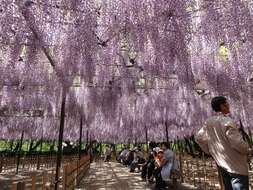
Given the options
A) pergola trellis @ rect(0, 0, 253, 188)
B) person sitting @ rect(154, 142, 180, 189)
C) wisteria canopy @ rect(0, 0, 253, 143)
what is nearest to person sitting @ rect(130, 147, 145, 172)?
wisteria canopy @ rect(0, 0, 253, 143)

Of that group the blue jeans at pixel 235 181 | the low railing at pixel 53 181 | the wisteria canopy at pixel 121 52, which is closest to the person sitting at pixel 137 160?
Result: the wisteria canopy at pixel 121 52

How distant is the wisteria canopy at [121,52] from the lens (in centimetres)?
486

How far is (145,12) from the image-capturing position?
477 centimetres

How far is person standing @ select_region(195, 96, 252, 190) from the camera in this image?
2650mm

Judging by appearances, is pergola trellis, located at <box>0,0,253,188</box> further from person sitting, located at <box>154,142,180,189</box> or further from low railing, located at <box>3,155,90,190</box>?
person sitting, located at <box>154,142,180,189</box>

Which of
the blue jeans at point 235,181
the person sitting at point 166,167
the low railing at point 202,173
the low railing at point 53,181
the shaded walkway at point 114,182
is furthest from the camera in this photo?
the shaded walkway at point 114,182

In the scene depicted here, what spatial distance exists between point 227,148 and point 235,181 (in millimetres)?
297

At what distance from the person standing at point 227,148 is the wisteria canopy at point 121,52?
7.32ft

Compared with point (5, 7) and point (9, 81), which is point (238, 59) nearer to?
point (5, 7)

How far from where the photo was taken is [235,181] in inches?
104

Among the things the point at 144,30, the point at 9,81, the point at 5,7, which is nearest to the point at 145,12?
the point at 144,30

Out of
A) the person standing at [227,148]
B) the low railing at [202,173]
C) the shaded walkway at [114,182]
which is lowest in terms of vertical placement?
the shaded walkway at [114,182]

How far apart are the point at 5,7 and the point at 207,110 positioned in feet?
33.5

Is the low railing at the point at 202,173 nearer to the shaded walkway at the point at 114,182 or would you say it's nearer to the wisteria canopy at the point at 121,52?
the shaded walkway at the point at 114,182
